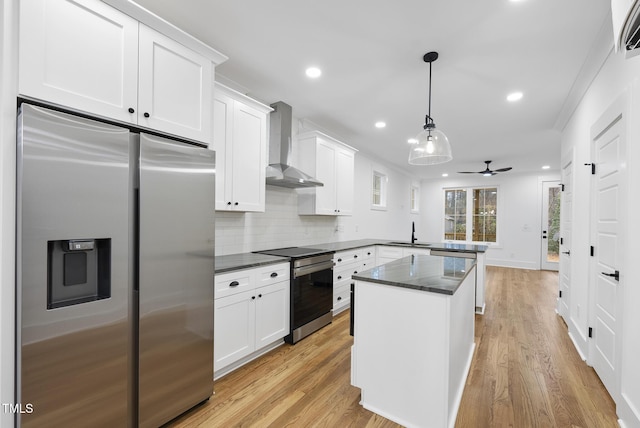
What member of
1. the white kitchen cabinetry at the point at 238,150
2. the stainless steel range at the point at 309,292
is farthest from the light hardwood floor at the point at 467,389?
the white kitchen cabinetry at the point at 238,150

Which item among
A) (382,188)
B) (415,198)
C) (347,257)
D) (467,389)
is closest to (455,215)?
(415,198)

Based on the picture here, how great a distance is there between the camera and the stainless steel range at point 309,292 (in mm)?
2928

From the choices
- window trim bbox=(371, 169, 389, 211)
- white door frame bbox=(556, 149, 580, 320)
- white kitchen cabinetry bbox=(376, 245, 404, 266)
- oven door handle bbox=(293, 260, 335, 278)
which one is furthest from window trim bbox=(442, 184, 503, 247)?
oven door handle bbox=(293, 260, 335, 278)

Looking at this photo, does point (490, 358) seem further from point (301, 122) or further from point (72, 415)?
point (301, 122)

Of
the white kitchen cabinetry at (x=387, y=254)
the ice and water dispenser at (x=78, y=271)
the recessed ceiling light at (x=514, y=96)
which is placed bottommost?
the white kitchen cabinetry at (x=387, y=254)

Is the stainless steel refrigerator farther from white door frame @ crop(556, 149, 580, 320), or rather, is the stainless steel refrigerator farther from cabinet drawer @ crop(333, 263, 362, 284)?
white door frame @ crop(556, 149, 580, 320)

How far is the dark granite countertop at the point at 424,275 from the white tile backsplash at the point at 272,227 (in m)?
1.61

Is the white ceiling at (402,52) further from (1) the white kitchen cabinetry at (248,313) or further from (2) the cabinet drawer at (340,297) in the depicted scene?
(2) the cabinet drawer at (340,297)

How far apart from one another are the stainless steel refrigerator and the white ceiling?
1.05 metres

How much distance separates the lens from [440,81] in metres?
2.88

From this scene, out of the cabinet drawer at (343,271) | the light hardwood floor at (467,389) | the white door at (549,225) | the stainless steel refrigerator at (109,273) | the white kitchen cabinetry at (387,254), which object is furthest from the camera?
the white door at (549,225)

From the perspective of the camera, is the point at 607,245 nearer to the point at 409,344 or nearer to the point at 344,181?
the point at 409,344

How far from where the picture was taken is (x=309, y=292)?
10.3 ft

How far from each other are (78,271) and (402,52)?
265 cm
